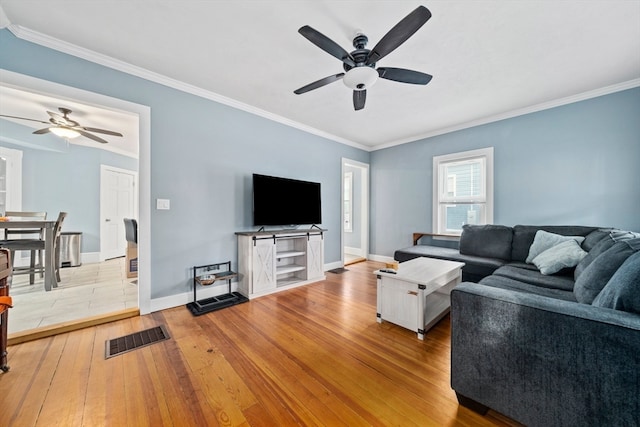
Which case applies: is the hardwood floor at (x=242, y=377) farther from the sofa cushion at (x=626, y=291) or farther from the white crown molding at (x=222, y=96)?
the white crown molding at (x=222, y=96)

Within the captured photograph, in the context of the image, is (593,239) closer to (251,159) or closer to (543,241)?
(543,241)

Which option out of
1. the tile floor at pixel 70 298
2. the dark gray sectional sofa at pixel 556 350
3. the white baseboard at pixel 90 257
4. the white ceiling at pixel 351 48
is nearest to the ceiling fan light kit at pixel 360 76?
the white ceiling at pixel 351 48

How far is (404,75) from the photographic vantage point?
2107 mm

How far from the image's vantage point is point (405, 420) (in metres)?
1.27

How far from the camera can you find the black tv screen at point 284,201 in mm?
3367

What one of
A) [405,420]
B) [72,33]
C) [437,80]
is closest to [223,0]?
[72,33]

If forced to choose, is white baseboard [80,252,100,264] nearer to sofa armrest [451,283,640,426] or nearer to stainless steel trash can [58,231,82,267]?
stainless steel trash can [58,231,82,267]

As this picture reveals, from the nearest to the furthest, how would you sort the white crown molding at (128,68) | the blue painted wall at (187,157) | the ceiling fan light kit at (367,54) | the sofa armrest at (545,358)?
the sofa armrest at (545,358), the ceiling fan light kit at (367,54), the white crown molding at (128,68), the blue painted wall at (187,157)

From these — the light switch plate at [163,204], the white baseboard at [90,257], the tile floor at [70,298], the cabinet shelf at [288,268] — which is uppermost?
the light switch plate at [163,204]

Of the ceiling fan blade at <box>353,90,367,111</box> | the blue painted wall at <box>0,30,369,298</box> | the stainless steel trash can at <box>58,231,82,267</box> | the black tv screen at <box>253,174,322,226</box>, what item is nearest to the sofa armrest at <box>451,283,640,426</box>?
the ceiling fan blade at <box>353,90,367,111</box>

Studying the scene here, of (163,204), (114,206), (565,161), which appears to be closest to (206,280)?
(163,204)

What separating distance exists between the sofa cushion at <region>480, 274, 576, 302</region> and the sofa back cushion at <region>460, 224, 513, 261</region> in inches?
44.3

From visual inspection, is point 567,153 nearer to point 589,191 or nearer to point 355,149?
point 589,191

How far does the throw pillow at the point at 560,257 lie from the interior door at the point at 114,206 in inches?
304
